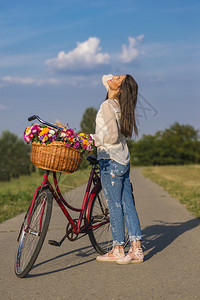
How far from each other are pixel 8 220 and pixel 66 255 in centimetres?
350

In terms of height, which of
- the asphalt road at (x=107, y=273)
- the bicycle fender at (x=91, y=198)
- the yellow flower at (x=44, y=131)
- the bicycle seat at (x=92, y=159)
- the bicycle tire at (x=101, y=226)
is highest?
the yellow flower at (x=44, y=131)

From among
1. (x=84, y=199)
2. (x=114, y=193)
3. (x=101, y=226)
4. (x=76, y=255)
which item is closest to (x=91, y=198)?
(x=84, y=199)

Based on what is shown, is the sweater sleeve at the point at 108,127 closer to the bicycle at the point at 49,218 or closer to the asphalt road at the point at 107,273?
the bicycle at the point at 49,218

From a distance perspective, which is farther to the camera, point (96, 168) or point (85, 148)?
point (96, 168)

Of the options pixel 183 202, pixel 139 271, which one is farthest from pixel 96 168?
pixel 183 202

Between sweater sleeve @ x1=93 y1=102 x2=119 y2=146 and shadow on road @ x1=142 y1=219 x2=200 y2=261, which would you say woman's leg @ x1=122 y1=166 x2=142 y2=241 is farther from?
sweater sleeve @ x1=93 y1=102 x2=119 y2=146

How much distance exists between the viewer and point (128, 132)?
4.62 meters

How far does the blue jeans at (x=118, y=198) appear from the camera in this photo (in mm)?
4770

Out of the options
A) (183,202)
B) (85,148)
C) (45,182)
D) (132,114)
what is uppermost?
(132,114)

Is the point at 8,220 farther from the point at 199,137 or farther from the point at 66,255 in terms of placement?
the point at 199,137

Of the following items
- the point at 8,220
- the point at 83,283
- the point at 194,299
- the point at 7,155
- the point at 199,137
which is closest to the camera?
the point at 194,299

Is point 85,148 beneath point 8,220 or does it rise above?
above

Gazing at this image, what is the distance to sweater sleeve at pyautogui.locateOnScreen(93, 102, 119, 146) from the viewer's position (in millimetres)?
4555

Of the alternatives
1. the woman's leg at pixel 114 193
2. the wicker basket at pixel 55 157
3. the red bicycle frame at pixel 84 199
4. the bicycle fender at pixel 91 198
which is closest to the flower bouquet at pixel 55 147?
the wicker basket at pixel 55 157
